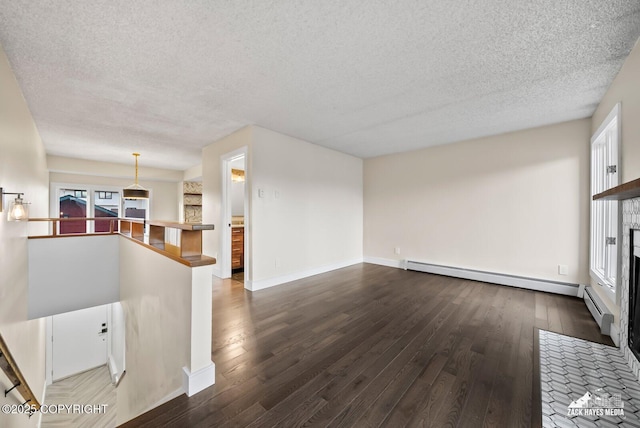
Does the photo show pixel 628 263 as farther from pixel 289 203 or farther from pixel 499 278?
pixel 289 203

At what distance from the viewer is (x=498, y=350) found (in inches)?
80.8

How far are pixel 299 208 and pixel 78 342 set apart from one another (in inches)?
239

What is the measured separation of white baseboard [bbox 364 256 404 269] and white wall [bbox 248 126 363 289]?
0.68 feet

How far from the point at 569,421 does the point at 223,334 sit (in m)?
2.49

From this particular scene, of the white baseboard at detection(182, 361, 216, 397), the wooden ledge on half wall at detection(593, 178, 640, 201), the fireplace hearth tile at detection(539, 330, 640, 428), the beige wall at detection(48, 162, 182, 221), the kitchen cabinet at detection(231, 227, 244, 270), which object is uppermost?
the beige wall at detection(48, 162, 182, 221)

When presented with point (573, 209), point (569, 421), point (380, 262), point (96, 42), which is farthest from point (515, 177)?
point (96, 42)

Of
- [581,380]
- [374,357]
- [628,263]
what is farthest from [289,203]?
[628,263]

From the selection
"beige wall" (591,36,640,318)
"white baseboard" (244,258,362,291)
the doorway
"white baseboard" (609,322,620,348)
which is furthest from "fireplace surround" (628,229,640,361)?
the doorway

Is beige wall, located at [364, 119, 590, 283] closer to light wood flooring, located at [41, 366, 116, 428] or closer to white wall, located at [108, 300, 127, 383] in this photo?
light wood flooring, located at [41, 366, 116, 428]

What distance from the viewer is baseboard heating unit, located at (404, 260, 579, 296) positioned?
11.3ft

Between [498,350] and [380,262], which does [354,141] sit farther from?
[498,350]

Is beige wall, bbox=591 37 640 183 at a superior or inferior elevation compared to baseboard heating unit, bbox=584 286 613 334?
superior

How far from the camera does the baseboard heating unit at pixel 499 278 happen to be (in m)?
3.43

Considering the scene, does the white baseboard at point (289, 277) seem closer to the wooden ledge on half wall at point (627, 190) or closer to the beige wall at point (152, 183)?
the wooden ledge on half wall at point (627, 190)
